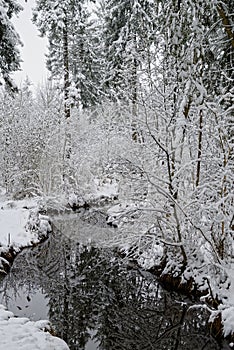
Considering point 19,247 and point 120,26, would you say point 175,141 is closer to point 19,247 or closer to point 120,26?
point 19,247

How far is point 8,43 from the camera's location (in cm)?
713

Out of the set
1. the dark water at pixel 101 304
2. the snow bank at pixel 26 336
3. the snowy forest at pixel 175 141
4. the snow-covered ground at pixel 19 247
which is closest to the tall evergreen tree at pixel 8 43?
the snowy forest at pixel 175 141

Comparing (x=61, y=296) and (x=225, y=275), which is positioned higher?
(x=225, y=275)

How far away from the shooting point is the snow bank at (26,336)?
4121mm

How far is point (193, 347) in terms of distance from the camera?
17.7 ft

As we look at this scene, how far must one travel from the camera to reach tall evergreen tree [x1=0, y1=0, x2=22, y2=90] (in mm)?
6705

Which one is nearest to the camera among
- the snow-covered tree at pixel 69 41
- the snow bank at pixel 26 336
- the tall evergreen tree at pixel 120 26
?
the snow bank at pixel 26 336

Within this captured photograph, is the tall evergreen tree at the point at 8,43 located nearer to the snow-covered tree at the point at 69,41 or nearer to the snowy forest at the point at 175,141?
the snowy forest at the point at 175,141

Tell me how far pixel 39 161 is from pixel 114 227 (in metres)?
4.86

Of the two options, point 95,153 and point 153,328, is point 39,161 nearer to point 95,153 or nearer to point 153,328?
point 95,153

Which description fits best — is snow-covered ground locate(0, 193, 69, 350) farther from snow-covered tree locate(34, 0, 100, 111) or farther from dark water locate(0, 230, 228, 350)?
snow-covered tree locate(34, 0, 100, 111)

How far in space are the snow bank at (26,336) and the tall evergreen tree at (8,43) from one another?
4.85 m

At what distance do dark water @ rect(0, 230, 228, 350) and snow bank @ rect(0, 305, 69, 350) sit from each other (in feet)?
3.11

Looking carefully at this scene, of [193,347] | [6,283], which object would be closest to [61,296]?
[6,283]
